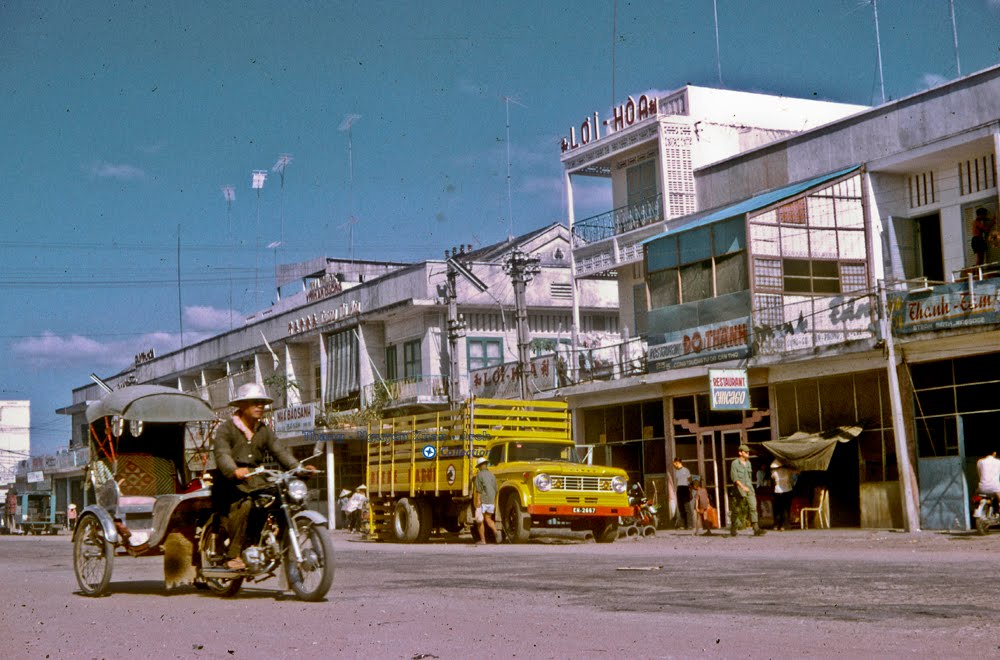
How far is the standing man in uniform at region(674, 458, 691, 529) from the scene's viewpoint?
101 ft

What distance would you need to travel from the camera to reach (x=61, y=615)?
9.98 meters

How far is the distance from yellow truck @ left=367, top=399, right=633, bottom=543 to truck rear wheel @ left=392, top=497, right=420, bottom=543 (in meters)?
0.02

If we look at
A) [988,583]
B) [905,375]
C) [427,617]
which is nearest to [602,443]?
[905,375]

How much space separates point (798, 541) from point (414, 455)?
27.6ft

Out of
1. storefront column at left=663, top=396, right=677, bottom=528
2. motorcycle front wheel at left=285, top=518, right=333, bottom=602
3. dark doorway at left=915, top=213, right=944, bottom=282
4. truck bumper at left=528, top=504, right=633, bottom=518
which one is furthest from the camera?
storefront column at left=663, top=396, right=677, bottom=528

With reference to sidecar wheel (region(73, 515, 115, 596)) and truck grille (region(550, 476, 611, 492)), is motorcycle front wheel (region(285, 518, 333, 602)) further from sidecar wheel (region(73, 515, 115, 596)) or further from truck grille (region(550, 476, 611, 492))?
truck grille (region(550, 476, 611, 492))

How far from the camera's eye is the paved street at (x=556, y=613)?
23.7 feet

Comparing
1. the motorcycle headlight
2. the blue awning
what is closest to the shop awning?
the blue awning

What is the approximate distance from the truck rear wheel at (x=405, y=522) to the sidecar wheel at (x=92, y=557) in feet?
47.1

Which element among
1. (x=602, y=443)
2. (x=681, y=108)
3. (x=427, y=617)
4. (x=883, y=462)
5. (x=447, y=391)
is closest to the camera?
(x=427, y=617)

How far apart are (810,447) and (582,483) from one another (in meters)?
6.48

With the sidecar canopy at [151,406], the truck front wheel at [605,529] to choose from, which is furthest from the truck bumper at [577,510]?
the sidecar canopy at [151,406]

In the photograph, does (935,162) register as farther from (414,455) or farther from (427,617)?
(427,617)

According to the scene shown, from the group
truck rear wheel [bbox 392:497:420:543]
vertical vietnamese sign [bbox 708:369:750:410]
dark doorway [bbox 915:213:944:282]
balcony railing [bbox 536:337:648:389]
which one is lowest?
truck rear wheel [bbox 392:497:420:543]
